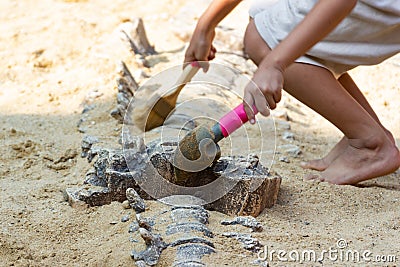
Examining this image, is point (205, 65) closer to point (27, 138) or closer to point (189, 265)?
point (27, 138)

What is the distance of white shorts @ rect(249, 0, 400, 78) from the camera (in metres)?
1.81

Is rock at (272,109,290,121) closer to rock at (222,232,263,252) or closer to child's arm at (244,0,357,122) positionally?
child's arm at (244,0,357,122)

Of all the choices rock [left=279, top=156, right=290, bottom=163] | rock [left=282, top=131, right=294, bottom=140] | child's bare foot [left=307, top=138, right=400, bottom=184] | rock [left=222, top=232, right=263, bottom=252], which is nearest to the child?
child's bare foot [left=307, top=138, right=400, bottom=184]

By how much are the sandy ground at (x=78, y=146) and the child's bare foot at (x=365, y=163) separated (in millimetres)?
49

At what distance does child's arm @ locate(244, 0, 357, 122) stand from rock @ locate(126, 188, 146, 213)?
0.33 m

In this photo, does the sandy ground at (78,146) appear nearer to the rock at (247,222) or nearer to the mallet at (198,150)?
the rock at (247,222)

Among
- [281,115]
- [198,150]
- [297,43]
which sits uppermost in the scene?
[297,43]

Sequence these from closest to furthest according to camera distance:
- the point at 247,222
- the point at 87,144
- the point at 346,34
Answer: the point at 247,222 < the point at 346,34 < the point at 87,144

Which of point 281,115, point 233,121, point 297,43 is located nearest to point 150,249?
point 233,121

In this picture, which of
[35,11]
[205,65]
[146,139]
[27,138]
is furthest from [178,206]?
[35,11]

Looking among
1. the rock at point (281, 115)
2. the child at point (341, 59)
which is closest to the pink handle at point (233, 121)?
the child at point (341, 59)

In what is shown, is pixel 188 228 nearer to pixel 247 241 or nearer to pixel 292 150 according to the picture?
pixel 247 241

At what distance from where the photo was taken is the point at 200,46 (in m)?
2.03

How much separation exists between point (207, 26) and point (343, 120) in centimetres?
51
